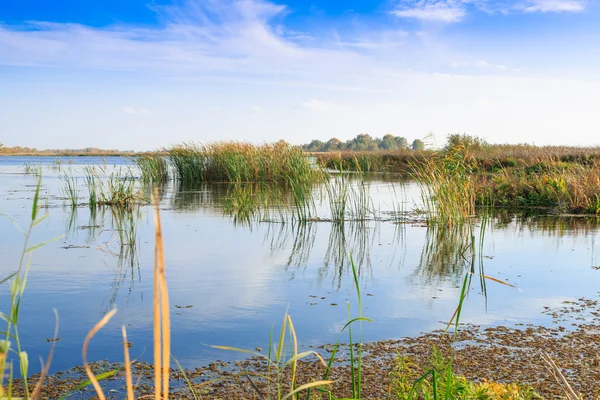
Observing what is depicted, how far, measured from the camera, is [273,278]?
7469 millimetres

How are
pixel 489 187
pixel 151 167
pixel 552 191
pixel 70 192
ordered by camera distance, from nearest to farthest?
pixel 552 191 → pixel 489 187 → pixel 70 192 → pixel 151 167

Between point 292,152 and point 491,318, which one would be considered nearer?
point 491,318

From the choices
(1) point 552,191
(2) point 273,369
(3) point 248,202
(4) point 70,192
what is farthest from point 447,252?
(4) point 70,192

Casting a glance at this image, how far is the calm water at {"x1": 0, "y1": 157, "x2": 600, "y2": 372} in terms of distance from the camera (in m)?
5.27

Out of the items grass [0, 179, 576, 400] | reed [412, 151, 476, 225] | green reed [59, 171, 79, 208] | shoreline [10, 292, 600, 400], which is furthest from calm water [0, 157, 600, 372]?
green reed [59, 171, 79, 208]

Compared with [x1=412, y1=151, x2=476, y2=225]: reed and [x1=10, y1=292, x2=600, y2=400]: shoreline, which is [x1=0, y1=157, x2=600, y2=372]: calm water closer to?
[x1=10, y1=292, x2=600, y2=400]: shoreline

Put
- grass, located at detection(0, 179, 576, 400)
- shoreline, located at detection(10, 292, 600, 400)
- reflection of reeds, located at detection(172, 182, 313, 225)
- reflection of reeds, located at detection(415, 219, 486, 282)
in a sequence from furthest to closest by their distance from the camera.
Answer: reflection of reeds, located at detection(172, 182, 313, 225) < reflection of reeds, located at detection(415, 219, 486, 282) < shoreline, located at detection(10, 292, 600, 400) < grass, located at detection(0, 179, 576, 400)

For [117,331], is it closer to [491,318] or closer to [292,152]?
[491,318]

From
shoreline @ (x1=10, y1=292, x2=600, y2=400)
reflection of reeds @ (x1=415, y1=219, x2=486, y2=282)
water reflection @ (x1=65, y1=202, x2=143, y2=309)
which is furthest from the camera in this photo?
reflection of reeds @ (x1=415, y1=219, x2=486, y2=282)

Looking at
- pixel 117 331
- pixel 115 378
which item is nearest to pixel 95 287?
pixel 117 331

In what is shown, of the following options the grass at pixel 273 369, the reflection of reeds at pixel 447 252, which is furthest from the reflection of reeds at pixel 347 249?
the grass at pixel 273 369

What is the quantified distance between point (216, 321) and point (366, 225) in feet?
23.2

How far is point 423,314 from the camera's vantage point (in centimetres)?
586

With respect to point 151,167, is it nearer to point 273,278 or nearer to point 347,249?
point 347,249
